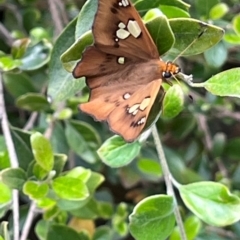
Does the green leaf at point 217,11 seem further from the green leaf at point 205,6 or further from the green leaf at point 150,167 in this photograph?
the green leaf at point 150,167

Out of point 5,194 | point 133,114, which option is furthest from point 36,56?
point 133,114

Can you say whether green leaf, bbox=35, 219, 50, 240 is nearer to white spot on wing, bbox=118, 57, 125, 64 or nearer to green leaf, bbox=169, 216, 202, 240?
green leaf, bbox=169, 216, 202, 240

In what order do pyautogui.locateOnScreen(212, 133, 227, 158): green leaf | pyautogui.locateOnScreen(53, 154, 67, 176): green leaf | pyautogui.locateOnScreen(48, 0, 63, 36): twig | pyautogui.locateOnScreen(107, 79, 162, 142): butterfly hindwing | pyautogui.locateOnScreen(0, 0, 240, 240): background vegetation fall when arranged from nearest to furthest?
pyautogui.locateOnScreen(107, 79, 162, 142): butterfly hindwing → pyautogui.locateOnScreen(0, 0, 240, 240): background vegetation → pyautogui.locateOnScreen(53, 154, 67, 176): green leaf → pyautogui.locateOnScreen(48, 0, 63, 36): twig → pyautogui.locateOnScreen(212, 133, 227, 158): green leaf

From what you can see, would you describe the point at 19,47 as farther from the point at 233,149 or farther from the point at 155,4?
the point at 233,149

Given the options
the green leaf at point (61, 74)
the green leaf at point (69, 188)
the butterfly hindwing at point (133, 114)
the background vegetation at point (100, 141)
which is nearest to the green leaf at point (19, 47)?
the background vegetation at point (100, 141)

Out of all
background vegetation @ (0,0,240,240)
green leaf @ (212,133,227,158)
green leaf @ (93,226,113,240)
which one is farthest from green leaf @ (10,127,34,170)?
green leaf @ (212,133,227,158)
